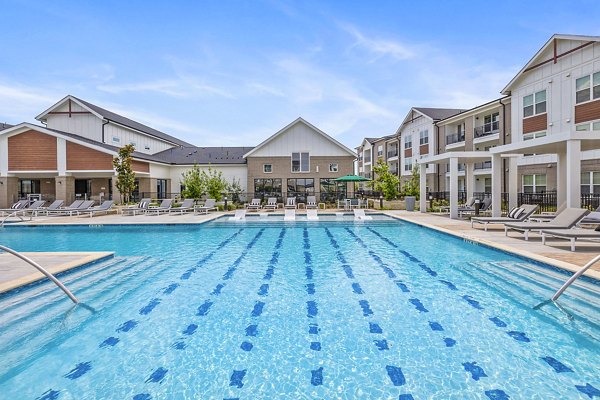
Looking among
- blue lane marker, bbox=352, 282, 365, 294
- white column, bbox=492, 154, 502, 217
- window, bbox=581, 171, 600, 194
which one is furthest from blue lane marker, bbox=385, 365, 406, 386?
window, bbox=581, 171, 600, 194

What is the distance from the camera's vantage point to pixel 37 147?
26781mm

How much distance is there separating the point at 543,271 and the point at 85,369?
8.45 m

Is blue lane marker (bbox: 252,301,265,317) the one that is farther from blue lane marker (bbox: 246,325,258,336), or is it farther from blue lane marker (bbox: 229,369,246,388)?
blue lane marker (bbox: 229,369,246,388)

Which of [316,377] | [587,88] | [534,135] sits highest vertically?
[587,88]

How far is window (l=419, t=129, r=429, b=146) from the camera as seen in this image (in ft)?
125

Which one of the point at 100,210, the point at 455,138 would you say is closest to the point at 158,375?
the point at 100,210

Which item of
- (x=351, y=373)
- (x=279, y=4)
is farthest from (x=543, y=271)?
(x=279, y=4)

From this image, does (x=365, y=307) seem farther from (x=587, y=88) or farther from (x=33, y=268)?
(x=587, y=88)

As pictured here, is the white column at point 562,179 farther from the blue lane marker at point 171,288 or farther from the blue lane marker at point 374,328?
the blue lane marker at point 171,288

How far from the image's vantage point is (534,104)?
80.2 feet

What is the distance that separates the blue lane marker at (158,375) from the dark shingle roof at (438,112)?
37.2 m

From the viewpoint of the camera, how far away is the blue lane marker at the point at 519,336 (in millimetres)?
4750

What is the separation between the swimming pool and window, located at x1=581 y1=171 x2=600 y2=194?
16.7 meters

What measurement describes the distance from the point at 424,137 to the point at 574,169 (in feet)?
92.6
